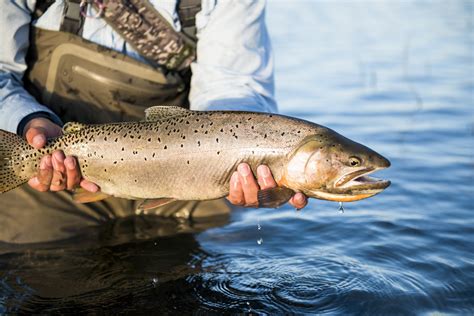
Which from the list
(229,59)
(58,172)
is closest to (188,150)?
(58,172)

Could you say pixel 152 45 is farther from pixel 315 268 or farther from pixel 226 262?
pixel 315 268

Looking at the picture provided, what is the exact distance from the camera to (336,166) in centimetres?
349

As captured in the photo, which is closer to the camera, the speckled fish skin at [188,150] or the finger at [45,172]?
the speckled fish skin at [188,150]

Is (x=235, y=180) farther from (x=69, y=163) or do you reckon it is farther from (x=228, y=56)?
(x=228, y=56)

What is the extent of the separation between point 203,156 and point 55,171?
0.87 meters

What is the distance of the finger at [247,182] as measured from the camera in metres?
3.56

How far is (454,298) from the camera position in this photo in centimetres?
394

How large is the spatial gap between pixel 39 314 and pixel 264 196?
55.6 inches

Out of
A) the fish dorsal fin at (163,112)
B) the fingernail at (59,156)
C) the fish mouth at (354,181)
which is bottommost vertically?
the fingernail at (59,156)

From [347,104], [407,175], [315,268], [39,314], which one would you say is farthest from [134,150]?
[347,104]

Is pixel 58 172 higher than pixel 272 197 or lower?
lower

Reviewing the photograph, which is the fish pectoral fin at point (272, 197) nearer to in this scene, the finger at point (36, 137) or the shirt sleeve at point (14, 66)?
the finger at point (36, 137)

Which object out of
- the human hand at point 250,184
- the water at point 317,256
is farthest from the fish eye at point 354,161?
the water at point 317,256

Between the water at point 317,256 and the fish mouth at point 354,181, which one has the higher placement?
the fish mouth at point 354,181
